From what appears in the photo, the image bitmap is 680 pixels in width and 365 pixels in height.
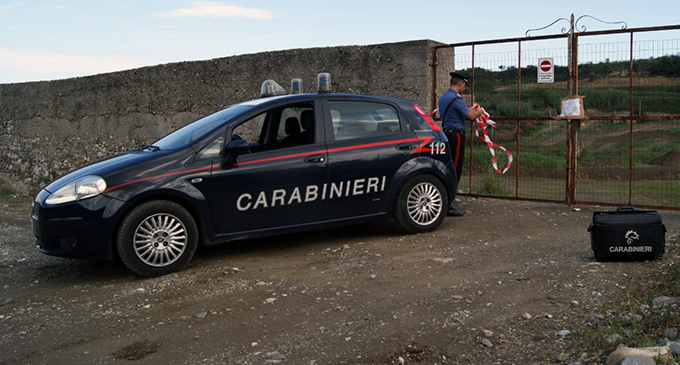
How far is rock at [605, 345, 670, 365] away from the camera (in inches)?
109

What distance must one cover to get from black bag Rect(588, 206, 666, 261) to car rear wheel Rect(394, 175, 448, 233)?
1833mm

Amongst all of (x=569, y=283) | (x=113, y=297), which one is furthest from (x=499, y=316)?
(x=113, y=297)

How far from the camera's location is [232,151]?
5.14 meters

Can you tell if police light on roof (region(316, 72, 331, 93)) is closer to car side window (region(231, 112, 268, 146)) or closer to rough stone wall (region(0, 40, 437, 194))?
car side window (region(231, 112, 268, 146))

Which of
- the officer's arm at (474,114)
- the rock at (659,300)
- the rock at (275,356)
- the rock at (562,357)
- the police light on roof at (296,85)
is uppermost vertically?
the police light on roof at (296,85)

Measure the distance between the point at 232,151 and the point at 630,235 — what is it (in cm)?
354

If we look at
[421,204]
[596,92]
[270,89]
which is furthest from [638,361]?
[596,92]

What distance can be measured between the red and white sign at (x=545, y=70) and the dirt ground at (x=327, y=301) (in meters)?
2.30

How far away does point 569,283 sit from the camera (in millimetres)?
4383

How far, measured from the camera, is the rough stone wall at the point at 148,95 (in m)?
8.84

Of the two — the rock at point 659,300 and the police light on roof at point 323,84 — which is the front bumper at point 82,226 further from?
the rock at point 659,300

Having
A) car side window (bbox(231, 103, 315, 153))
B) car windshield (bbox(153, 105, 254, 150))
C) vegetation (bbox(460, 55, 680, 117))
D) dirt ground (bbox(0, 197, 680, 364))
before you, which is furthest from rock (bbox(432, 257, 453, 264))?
vegetation (bbox(460, 55, 680, 117))

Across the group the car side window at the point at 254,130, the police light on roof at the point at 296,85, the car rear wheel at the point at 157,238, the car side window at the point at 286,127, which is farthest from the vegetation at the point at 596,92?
the car rear wheel at the point at 157,238

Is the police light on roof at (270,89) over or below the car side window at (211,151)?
over
